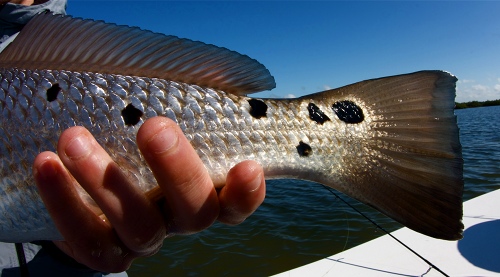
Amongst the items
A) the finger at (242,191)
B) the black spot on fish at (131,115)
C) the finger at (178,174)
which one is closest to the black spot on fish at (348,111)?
the finger at (242,191)

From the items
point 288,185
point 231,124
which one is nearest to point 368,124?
point 231,124

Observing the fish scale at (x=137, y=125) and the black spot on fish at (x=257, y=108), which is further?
the black spot on fish at (x=257, y=108)

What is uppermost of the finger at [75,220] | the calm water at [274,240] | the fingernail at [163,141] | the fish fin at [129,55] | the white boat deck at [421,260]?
the fish fin at [129,55]

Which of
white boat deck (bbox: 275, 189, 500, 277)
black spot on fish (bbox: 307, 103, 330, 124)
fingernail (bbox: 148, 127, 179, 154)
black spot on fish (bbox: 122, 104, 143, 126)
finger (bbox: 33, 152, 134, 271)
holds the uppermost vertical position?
black spot on fish (bbox: 122, 104, 143, 126)

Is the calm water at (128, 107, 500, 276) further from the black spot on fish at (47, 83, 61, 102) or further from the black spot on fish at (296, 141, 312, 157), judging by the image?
the black spot on fish at (47, 83, 61, 102)

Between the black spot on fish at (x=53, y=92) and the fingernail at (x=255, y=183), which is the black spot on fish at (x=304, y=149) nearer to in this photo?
the fingernail at (x=255, y=183)

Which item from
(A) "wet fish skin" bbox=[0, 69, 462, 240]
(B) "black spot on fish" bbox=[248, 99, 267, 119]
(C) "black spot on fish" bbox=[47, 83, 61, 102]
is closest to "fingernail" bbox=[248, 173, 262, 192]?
(A) "wet fish skin" bbox=[0, 69, 462, 240]

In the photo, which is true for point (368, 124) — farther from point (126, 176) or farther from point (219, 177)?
point (126, 176)

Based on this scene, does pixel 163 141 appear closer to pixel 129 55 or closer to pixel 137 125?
pixel 137 125
